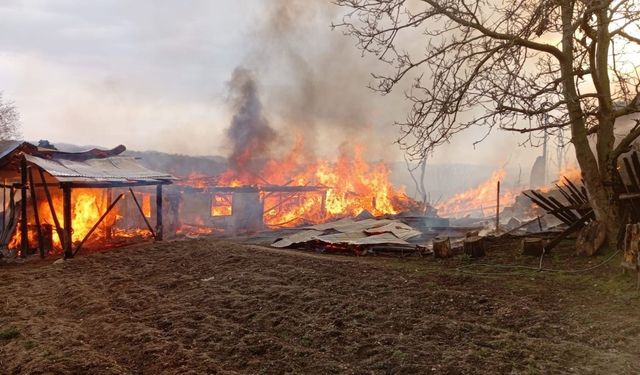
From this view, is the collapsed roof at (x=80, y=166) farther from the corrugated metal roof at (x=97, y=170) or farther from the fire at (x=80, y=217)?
the fire at (x=80, y=217)

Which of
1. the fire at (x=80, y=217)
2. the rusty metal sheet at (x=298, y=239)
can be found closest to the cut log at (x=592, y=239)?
the rusty metal sheet at (x=298, y=239)

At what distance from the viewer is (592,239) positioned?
8.29 m

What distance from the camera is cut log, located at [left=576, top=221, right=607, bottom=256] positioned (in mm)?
8221

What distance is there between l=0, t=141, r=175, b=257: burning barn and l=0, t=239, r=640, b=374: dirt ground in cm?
403

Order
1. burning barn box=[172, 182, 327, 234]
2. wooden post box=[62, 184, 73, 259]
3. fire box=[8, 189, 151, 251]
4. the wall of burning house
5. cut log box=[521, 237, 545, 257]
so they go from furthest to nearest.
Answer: burning barn box=[172, 182, 327, 234], the wall of burning house, fire box=[8, 189, 151, 251], wooden post box=[62, 184, 73, 259], cut log box=[521, 237, 545, 257]

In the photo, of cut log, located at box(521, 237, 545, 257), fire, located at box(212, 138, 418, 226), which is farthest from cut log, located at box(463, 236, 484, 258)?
fire, located at box(212, 138, 418, 226)

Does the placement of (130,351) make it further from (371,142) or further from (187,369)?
(371,142)

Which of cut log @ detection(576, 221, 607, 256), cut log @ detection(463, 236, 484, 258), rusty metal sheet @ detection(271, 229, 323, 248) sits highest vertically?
cut log @ detection(576, 221, 607, 256)

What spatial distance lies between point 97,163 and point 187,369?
43.9ft

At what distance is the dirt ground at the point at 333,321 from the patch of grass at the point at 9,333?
0.03 metres

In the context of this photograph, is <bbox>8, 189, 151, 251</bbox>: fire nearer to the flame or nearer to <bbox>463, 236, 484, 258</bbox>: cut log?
the flame

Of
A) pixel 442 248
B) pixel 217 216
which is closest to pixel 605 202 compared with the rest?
pixel 442 248

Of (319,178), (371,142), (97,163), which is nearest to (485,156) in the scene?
(371,142)

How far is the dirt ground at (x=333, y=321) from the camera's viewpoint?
15.2ft
